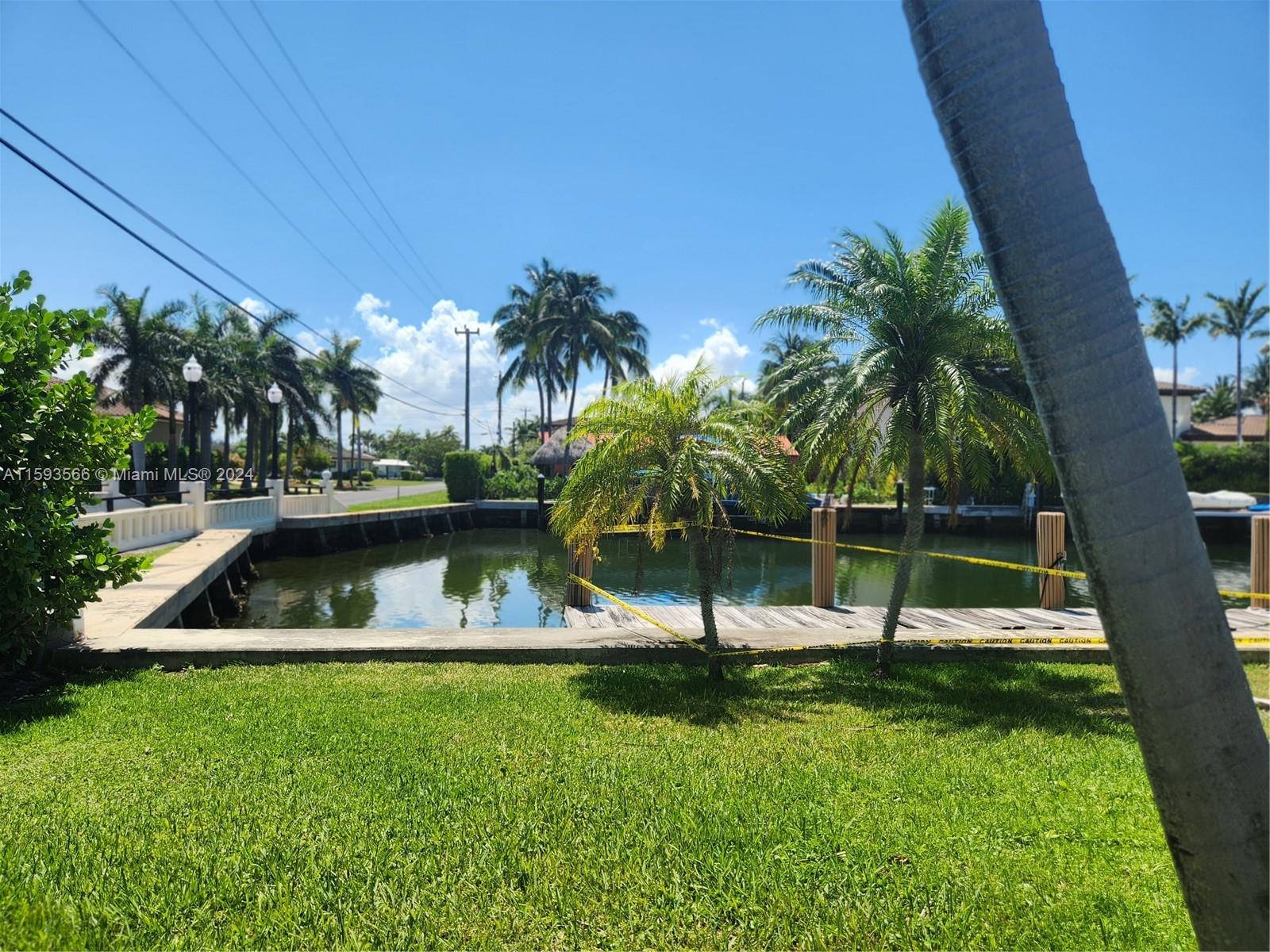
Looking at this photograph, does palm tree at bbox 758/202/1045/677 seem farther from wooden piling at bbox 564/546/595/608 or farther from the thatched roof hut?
the thatched roof hut

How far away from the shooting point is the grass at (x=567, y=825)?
2.84 m

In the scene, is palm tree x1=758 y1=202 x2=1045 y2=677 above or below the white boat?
above

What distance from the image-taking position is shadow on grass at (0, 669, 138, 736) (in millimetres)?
5574

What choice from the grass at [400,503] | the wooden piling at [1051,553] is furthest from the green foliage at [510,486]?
the wooden piling at [1051,553]

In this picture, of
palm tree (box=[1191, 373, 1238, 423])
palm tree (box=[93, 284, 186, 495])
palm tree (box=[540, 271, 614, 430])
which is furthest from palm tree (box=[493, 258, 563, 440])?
palm tree (box=[1191, 373, 1238, 423])

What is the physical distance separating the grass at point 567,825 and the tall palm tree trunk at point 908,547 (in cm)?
139

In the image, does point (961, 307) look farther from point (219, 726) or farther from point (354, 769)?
point (219, 726)

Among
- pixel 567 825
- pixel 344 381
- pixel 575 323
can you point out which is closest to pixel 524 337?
pixel 575 323

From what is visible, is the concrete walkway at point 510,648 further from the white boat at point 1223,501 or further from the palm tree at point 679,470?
the white boat at point 1223,501

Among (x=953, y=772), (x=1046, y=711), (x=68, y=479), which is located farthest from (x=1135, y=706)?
(x=68, y=479)

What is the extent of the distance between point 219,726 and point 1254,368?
341 feet

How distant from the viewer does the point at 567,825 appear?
3.66m

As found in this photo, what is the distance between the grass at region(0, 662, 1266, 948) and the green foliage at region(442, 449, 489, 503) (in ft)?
105

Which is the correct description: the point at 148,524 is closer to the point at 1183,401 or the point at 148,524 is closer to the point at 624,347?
the point at 624,347
